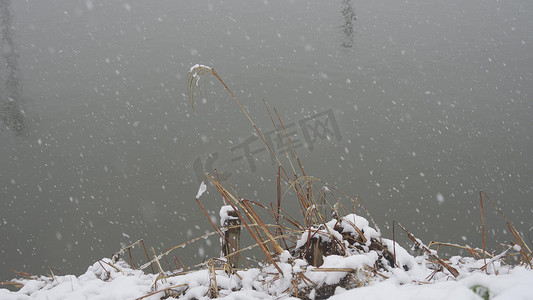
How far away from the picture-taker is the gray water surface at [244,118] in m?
5.57

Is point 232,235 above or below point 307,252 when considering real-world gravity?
above

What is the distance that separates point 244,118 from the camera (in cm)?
743

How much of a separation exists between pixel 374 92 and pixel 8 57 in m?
8.97

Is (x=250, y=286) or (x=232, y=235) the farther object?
(x=232, y=235)

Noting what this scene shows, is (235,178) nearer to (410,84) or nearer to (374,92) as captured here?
(374,92)

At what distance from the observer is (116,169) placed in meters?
6.45

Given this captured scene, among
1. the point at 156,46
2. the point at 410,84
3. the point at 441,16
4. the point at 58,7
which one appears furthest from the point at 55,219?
the point at 441,16

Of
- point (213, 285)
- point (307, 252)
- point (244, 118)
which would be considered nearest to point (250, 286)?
point (213, 285)

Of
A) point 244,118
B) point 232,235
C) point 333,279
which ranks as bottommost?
point 333,279

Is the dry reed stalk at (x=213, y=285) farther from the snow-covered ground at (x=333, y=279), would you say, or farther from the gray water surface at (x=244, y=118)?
the gray water surface at (x=244, y=118)

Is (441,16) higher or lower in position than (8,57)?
lower

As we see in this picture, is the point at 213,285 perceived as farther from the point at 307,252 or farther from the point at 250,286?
the point at 307,252

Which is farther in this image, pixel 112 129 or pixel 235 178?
pixel 112 129

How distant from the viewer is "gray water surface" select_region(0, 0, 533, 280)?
557cm
